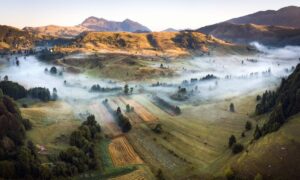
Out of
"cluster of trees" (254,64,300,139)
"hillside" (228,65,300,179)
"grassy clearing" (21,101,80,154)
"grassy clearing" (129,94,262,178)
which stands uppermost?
"cluster of trees" (254,64,300,139)

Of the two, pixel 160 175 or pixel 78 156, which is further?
pixel 78 156

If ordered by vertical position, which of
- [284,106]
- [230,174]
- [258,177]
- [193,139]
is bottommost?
[193,139]

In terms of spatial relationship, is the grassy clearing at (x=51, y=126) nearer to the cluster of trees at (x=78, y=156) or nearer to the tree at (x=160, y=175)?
the cluster of trees at (x=78, y=156)

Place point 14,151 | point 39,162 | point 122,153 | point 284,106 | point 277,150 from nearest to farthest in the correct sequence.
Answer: point 277,150
point 39,162
point 14,151
point 122,153
point 284,106

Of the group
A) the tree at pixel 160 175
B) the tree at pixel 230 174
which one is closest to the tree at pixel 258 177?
the tree at pixel 230 174

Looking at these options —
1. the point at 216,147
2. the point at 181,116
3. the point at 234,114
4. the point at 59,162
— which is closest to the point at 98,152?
the point at 59,162

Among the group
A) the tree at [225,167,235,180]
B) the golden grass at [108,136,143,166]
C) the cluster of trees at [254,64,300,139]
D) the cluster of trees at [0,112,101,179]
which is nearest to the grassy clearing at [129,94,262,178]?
the golden grass at [108,136,143,166]

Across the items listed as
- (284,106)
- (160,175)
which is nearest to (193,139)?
(160,175)

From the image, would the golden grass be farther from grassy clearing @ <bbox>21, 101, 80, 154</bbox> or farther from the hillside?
the hillside

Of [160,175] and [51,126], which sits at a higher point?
[51,126]

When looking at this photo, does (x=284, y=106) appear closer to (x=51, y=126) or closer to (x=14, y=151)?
(x=51, y=126)

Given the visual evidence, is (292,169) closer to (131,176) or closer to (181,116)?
(131,176)

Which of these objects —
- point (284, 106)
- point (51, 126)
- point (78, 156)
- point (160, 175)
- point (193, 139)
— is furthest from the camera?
point (51, 126)
